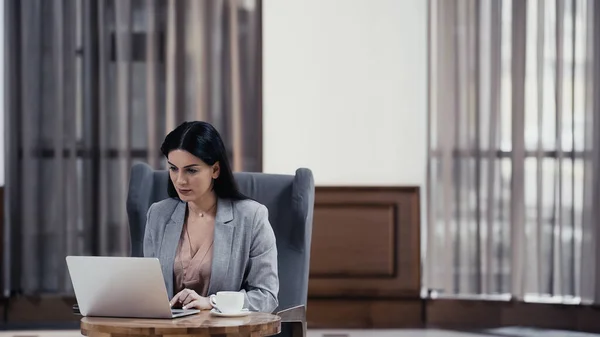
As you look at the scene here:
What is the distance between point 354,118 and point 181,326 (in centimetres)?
361

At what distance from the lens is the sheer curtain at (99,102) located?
5.67m

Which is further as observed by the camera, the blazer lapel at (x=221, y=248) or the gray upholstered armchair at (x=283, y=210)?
the gray upholstered armchair at (x=283, y=210)

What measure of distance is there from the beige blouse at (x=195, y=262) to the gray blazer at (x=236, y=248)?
26mm

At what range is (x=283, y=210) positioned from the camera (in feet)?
10.4

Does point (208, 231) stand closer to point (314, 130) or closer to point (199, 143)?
point (199, 143)

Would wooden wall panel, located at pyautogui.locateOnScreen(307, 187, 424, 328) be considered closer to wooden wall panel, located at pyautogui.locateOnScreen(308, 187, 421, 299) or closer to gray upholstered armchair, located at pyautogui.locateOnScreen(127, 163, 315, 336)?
wooden wall panel, located at pyautogui.locateOnScreen(308, 187, 421, 299)

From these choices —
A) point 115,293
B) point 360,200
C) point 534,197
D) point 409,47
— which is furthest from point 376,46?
point 115,293

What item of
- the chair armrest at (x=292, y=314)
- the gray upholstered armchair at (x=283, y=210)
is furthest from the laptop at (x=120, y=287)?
the gray upholstered armchair at (x=283, y=210)

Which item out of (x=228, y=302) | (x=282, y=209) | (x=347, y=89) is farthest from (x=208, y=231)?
(x=347, y=89)

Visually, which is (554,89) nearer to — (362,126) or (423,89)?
(423,89)

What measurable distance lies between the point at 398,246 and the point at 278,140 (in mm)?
962

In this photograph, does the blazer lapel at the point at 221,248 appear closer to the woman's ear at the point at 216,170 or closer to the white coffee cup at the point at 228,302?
the woman's ear at the point at 216,170

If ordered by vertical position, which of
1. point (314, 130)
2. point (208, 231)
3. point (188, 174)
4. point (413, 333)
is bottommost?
point (413, 333)

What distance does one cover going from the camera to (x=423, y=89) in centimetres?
571
